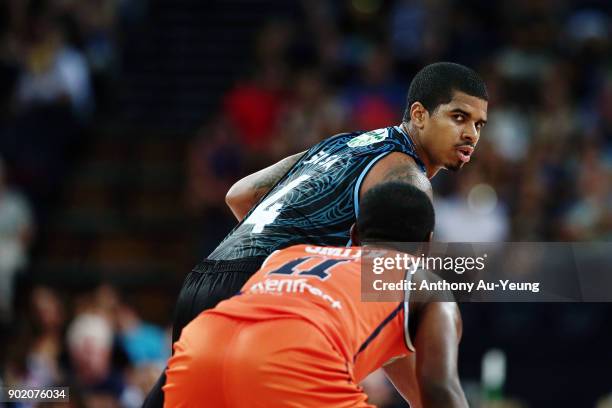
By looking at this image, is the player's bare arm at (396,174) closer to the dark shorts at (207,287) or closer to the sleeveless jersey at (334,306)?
the sleeveless jersey at (334,306)

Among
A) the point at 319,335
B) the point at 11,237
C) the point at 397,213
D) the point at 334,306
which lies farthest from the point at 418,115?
the point at 11,237

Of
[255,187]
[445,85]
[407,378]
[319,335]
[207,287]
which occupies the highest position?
[445,85]

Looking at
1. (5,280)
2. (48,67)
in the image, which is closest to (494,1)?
(48,67)

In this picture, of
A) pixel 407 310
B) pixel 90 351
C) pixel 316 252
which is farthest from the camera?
pixel 90 351

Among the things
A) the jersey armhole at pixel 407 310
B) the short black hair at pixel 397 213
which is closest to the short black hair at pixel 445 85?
the short black hair at pixel 397 213

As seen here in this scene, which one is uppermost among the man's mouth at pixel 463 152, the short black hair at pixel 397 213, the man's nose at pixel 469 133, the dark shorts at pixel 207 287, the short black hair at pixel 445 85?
the short black hair at pixel 445 85

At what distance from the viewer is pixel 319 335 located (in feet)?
13.5

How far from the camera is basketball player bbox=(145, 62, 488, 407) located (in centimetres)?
496

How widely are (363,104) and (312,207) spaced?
24.4 feet

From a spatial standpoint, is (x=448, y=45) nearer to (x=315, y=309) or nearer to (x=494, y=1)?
(x=494, y=1)

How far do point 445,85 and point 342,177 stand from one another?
0.68m

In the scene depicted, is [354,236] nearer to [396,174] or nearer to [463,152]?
[396,174]

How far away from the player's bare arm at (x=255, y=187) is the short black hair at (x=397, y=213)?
3.97 feet

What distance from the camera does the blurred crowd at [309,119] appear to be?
33.3ft
